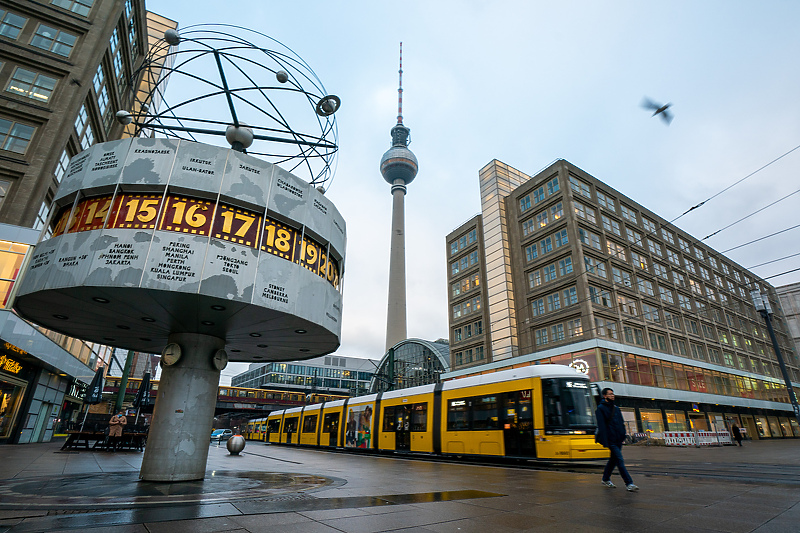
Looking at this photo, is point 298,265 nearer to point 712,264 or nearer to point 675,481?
point 675,481

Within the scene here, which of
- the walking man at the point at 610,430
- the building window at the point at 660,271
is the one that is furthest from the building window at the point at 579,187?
the walking man at the point at 610,430

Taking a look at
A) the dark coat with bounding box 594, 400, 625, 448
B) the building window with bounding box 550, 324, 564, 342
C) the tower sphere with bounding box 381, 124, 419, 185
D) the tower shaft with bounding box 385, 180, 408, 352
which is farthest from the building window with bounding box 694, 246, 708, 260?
the tower sphere with bounding box 381, 124, 419, 185

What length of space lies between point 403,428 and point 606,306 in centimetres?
2606

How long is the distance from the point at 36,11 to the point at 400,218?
9725 centimetres

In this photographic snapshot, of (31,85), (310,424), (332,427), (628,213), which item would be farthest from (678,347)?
(31,85)

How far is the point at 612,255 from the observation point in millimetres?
41750

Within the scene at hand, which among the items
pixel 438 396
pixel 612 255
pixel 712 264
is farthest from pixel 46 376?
pixel 712 264

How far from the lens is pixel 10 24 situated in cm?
2380

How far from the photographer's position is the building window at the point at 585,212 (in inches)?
1644

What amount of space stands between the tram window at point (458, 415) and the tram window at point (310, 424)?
14.8 m

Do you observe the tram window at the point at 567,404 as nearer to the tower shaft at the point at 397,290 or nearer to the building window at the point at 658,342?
the building window at the point at 658,342

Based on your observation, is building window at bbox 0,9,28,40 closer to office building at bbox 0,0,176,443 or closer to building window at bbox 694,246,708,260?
office building at bbox 0,0,176,443

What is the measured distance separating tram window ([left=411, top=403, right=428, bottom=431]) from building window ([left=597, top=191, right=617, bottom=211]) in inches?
1386

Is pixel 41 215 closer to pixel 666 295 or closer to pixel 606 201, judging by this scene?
pixel 606 201
